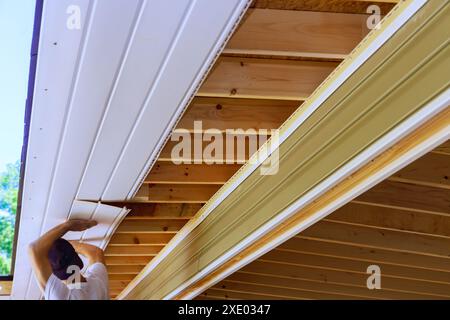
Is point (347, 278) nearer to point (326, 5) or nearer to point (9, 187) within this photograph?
point (9, 187)

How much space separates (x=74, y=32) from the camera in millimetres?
1817

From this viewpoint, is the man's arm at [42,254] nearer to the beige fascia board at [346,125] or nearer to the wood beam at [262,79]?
the beige fascia board at [346,125]

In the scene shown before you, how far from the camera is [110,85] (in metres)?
2.14

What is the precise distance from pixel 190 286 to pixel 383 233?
1.14 m

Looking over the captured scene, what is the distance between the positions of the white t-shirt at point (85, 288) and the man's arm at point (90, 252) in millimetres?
266

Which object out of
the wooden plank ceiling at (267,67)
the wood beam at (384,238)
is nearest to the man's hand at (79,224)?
the wooden plank ceiling at (267,67)

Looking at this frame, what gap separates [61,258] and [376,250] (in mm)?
1850

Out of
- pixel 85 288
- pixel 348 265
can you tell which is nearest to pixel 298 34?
pixel 85 288

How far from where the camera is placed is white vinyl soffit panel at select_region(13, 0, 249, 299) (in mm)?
1759

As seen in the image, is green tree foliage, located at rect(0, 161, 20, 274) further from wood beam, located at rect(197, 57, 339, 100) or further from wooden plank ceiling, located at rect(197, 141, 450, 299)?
wooden plank ceiling, located at rect(197, 141, 450, 299)

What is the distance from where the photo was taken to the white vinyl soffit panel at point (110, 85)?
69.2 inches
